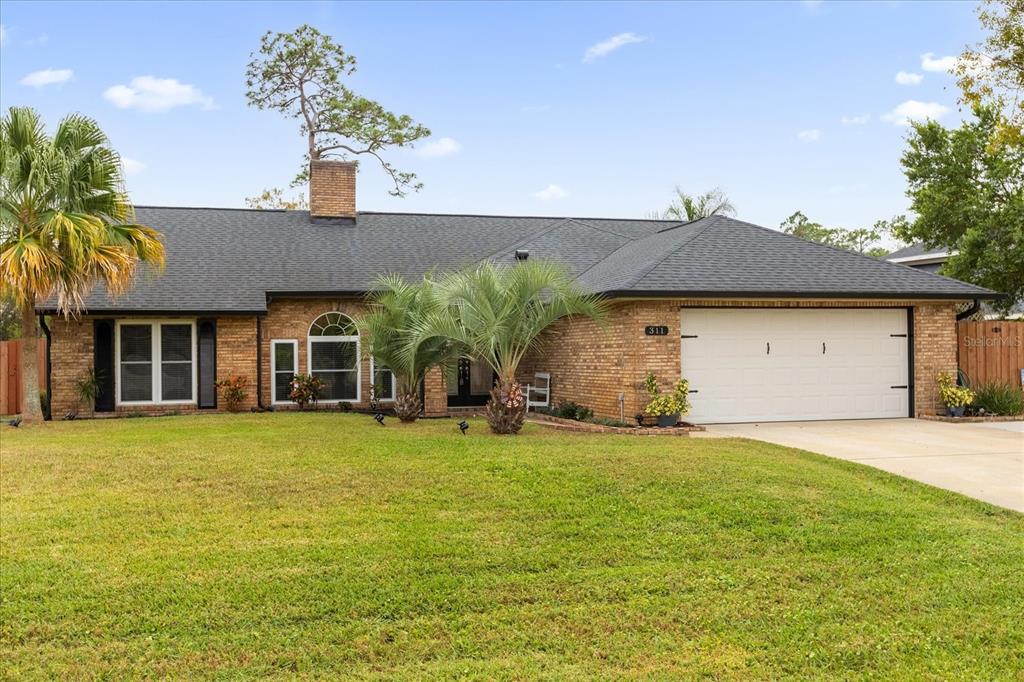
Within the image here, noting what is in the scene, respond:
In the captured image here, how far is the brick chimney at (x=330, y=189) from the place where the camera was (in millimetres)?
21328

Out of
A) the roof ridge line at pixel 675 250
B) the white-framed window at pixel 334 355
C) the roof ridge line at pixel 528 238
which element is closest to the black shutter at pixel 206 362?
the white-framed window at pixel 334 355

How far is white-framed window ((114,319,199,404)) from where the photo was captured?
662 inches

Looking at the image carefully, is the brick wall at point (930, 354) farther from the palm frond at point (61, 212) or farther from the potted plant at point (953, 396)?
the palm frond at point (61, 212)

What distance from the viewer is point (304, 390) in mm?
17234

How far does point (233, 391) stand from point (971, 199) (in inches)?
809

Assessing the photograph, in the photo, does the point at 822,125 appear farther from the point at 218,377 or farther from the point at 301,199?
the point at 301,199

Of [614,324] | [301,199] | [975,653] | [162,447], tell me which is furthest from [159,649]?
[301,199]

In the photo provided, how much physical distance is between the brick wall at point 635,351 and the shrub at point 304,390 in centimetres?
493

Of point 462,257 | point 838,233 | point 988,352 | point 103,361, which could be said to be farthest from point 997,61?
point 838,233

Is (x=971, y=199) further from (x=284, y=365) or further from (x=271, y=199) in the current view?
(x=271, y=199)

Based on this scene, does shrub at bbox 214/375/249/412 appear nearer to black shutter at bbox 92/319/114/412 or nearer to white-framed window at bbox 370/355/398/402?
black shutter at bbox 92/319/114/412

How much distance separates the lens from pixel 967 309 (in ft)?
54.6

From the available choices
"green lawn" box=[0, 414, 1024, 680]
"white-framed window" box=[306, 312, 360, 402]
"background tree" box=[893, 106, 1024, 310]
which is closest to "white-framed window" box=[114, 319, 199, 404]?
"white-framed window" box=[306, 312, 360, 402]

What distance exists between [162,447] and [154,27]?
13.7 meters
